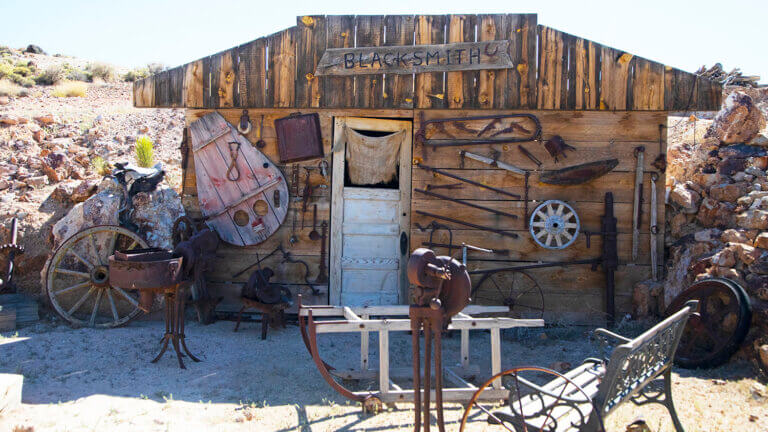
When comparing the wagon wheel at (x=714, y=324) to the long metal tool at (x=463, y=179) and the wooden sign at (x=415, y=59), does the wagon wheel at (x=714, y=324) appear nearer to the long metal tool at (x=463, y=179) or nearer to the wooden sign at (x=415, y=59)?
the long metal tool at (x=463, y=179)

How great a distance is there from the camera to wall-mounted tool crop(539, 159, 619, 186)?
23.3 feet

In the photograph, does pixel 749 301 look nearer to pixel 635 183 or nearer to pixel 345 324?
pixel 635 183

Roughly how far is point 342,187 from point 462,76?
2307 mm

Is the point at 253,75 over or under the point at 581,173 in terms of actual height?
over

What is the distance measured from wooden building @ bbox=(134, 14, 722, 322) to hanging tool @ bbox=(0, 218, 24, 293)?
96.2 inches

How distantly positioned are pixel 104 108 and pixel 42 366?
15516 millimetres

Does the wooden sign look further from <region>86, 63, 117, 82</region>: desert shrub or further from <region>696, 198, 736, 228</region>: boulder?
<region>86, 63, 117, 82</region>: desert shrub

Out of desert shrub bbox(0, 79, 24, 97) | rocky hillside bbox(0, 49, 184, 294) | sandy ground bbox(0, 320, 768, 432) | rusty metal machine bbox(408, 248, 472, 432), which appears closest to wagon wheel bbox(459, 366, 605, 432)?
rusty metal machine bbox(408, 248, 472, 432)

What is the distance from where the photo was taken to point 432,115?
290 inches

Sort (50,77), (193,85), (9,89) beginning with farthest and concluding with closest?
A: (50,77) → (9,89) → (193,85)

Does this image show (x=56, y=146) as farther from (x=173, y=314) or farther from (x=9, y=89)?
(x=173, y=314)

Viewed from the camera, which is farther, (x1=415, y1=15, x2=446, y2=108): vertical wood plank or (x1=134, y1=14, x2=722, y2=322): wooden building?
(x1=415, y1=15, x2=446, y2=108): vertical wood plank

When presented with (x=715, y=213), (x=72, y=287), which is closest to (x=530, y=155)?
(x=715, y=213)

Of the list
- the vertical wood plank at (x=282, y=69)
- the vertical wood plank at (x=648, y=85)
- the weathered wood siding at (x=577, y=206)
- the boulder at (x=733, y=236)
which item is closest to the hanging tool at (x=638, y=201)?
the weathered wood siding at (x=577, y=206)
